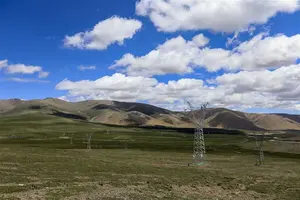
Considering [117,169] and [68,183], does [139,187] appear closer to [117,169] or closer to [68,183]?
[68,183]

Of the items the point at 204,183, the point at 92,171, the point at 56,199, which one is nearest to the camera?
the point at 56,199

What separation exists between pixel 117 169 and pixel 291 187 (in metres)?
25.8

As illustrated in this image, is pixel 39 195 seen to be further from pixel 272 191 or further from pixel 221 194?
pixel 272 191

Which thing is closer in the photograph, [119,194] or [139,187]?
[119,194]

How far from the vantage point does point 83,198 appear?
1297 inches

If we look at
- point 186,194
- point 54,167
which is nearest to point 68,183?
point 186,194

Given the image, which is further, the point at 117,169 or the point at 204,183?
the point at 117,169

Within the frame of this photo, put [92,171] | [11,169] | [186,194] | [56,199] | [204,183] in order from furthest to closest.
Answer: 1. [92,171]
2. [11,169]
3. [204,183]
4. [186,194]
5. [56,199]

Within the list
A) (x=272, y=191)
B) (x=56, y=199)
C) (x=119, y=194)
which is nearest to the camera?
(x=56, y=199)

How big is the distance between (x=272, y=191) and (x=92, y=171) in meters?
25.2

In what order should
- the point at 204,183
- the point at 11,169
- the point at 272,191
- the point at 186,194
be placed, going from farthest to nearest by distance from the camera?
the point at 11,169 → the point at 204,183 → the point at 272,191 → the point at 186,194

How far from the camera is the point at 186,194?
1512 inches

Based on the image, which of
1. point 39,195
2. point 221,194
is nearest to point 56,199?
point 39,195

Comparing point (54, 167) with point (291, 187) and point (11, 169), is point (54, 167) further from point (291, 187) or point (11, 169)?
point (291, 187)
